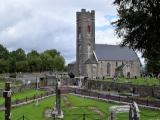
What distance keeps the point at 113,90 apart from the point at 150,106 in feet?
82.3

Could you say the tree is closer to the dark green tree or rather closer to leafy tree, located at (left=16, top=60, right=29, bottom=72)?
leafy tree, located at (left=16, top=60, right=29, bottom=72)

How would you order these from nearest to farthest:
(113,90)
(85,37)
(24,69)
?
(113,90) → (85,37) → (24,69)

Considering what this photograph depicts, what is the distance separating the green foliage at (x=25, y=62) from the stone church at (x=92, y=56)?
25.8 m

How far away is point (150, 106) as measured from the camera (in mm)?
41906

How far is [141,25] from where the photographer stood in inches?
1623

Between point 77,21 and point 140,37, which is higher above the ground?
point 77,21

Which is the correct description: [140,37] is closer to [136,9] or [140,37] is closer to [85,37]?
[136,9]

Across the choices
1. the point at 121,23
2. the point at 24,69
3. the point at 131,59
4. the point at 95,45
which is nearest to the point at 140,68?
the point at 131,59

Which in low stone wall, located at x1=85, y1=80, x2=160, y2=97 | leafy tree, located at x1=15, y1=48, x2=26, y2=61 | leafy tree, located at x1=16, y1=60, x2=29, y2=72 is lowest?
low stone wall, located at x1=85, y1=80, x2=160, y2=97

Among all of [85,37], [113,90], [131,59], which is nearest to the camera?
[113,90]

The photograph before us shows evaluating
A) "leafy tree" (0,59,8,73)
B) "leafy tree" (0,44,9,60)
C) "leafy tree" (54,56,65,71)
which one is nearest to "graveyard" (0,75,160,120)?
"leafy tree" (0,59,8,73)

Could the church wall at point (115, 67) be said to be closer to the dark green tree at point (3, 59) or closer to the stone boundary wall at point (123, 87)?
the stone boundary wall at point (123, 87)

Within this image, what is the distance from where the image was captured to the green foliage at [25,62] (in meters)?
136

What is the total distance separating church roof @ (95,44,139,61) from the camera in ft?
363
